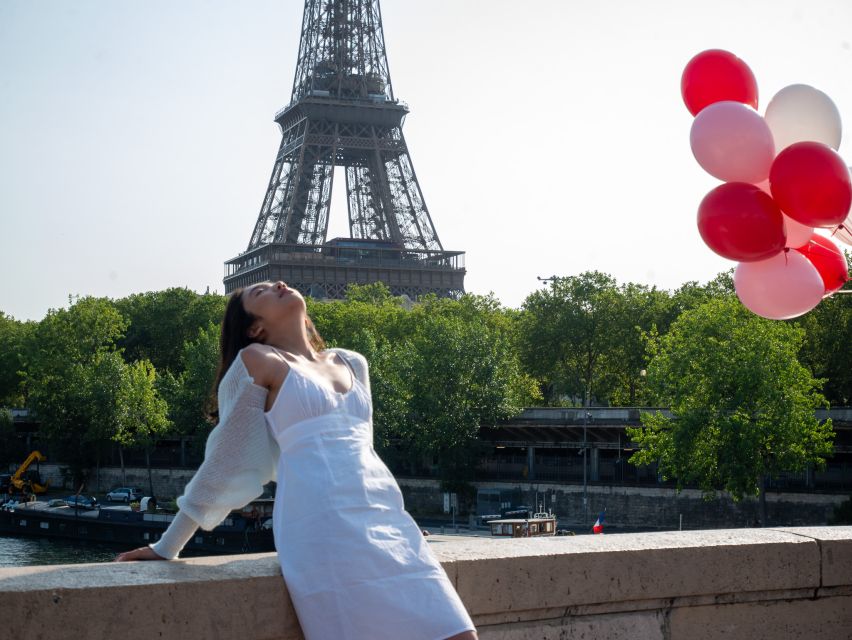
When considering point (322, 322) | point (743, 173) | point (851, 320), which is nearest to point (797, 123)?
point (743, 173)

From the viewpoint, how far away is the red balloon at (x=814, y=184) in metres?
6.78

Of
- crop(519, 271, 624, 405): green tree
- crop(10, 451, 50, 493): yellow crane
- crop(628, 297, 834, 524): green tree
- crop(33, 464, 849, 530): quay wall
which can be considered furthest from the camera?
crop(10, 451, 50, 493): yellow crane

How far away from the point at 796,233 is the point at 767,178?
502mm

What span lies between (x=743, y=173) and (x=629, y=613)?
3.08 m

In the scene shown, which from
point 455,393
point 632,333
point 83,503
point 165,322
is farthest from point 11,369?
point 632,333

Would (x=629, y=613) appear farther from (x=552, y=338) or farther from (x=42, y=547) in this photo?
(x=552, y=338)

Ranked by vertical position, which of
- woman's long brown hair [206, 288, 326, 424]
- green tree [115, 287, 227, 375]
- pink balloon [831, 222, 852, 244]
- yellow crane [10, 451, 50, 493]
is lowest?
yellow crane [10, 451, 50, 493]

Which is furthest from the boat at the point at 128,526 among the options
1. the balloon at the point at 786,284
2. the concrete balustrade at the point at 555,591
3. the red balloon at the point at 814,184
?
the concrete balustrade at the point at 555,591

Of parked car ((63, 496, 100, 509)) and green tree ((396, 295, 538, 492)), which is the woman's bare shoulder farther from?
parked car ((63, 496, 100, 509))

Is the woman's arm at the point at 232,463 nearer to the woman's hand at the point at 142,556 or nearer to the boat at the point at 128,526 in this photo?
the woman's hand at the point at 142,556

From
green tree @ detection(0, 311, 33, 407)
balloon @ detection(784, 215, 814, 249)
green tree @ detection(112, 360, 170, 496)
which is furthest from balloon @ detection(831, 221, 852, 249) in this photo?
green tree @ detection(0, 311, 33, 407)

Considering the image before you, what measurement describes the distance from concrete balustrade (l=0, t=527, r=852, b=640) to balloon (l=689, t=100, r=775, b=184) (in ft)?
7.37

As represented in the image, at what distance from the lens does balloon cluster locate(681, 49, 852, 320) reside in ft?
22.5

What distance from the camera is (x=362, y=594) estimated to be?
3932 millimetres
